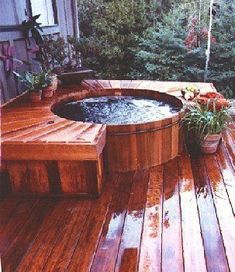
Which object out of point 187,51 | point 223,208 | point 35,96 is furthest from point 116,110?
point 187,51

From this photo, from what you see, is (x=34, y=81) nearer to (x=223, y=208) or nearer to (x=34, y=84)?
(x=34, y=84)

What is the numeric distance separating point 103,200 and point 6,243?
0.84 metres

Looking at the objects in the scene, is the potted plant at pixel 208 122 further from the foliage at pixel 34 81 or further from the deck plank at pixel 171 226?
the foliage at pixel 34 81

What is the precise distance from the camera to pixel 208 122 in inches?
126

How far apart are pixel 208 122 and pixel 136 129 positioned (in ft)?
2.79

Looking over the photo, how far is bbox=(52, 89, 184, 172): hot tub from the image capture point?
116 inches

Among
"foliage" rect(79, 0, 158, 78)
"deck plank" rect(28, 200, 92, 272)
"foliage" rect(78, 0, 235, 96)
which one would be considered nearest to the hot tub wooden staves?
"deck plank" rect(28, 200, 92, 272)

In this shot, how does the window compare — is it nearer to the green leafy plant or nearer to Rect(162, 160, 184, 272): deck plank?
the green leafy plant

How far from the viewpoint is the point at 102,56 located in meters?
7.86

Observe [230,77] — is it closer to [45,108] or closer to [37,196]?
[45,108]

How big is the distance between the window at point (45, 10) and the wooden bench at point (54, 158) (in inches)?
109

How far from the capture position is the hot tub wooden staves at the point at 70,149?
8.04 feet

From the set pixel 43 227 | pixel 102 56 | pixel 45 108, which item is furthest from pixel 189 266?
pixel 102 56

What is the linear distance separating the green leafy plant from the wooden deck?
47 cm
